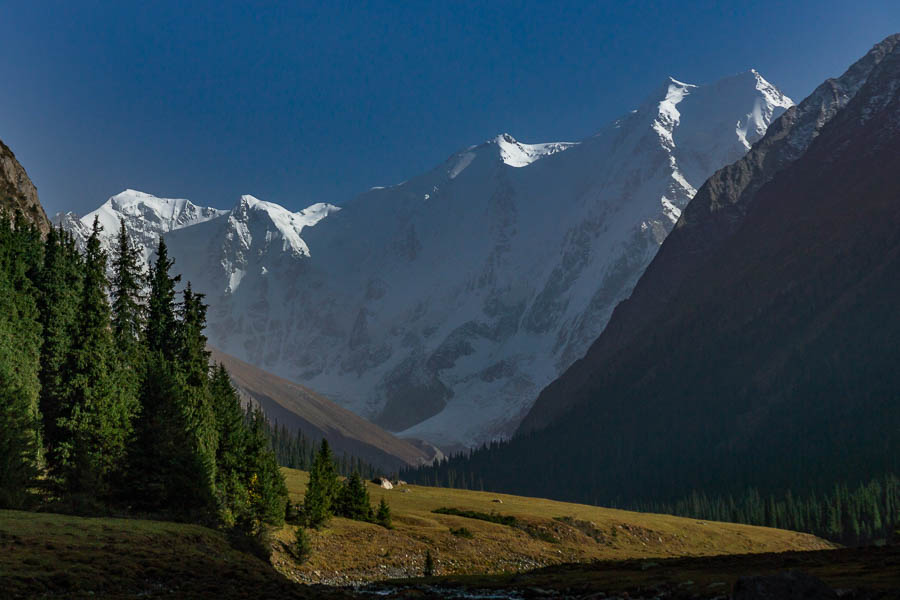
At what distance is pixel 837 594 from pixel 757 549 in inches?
3819

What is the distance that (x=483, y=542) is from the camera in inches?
3797

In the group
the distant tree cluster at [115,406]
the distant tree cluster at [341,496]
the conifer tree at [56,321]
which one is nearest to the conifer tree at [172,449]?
the distant tree cluster at [115,406]

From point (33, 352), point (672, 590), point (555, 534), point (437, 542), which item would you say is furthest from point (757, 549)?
point (33, 352)

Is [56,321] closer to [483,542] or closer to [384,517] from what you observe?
[384,517]

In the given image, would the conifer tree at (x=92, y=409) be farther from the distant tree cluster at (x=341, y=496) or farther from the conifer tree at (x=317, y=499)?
the distant tree cluster at (x=341, y=496)

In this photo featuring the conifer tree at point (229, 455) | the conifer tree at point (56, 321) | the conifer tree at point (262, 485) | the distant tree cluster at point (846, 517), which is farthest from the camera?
the distant tree cluster at point (846, 517)

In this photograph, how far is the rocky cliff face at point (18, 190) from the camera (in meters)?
150

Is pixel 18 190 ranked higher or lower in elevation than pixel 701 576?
higher

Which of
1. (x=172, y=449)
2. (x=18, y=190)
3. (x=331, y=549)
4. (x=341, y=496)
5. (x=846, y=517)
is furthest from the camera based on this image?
(x=846, y=517)

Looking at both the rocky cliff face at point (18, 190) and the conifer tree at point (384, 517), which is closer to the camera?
the conifer tree at point (384, 517)

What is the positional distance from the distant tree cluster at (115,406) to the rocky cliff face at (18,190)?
227 feet

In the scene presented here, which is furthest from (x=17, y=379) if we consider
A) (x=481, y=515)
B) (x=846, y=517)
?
(x=846, y=517)

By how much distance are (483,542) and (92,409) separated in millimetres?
47518

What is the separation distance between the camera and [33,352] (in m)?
75.5
